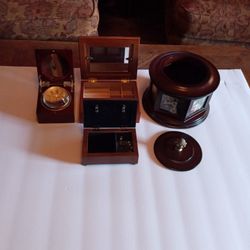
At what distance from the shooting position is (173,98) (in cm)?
88

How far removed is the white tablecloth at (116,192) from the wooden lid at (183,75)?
0.47 feet

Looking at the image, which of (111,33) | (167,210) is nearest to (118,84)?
(167,210)

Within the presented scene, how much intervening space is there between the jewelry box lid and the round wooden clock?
25 centimetres

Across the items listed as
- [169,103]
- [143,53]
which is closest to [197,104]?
[169,103]

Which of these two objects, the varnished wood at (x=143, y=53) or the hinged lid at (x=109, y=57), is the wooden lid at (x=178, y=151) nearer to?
the hinged lid at (x=109, y=57)

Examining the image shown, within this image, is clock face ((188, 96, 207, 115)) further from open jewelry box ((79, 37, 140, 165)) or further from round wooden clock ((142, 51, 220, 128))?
open jewelry box ((79, 37, 140, 165))

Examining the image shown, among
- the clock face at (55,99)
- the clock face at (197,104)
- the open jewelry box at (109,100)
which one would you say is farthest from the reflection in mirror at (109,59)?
the clock face at (197,104)

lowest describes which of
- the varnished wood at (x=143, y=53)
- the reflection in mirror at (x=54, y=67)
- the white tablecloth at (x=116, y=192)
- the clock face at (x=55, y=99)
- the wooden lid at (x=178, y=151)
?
the white tablecloth at (x=116, y=192)

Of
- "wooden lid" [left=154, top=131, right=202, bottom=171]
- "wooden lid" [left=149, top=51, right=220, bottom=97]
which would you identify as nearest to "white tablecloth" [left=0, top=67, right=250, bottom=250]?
"wooden lid" [left=154, top=131, right=202, bottom=171]

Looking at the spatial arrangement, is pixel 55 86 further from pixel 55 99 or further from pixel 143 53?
pixel 143 53

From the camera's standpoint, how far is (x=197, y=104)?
906 mm

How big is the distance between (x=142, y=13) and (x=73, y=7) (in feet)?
3.04

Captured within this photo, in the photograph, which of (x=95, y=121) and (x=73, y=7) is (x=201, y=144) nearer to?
(x=95, y=121)

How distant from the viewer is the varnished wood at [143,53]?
1131 millimetres
